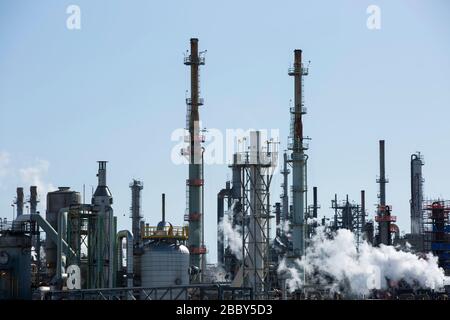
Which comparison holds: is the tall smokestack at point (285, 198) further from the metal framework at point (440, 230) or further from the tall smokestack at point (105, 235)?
the tall smokestack at point (105, 235)

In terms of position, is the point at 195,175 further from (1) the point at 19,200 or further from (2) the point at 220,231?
(1) the point at 19,200

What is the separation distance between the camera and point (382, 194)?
433 ft

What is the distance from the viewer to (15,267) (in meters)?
68.2

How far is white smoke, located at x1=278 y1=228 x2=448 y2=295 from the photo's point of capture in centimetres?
10625

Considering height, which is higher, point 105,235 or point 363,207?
point 363,207

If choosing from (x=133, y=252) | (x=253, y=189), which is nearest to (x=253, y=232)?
(x=253, y=189)

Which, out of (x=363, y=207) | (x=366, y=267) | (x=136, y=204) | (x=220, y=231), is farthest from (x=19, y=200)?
(x=366, y=267)

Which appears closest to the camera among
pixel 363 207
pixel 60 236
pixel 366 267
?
pixel 60 236

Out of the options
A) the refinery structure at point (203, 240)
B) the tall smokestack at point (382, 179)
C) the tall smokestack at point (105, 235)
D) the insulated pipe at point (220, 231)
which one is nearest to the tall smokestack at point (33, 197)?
the refinery structure at point (203, 240)

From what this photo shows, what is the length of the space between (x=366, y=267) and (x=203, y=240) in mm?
23014

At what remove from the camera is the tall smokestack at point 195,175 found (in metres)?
91.1

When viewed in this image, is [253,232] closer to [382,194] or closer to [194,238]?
[194,238]

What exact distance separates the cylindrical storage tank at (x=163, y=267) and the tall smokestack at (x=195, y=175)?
16960mm
